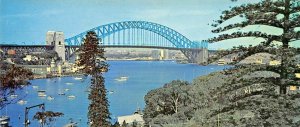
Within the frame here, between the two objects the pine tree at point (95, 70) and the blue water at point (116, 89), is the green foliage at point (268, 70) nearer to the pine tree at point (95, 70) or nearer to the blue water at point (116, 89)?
the pine tree at point (95, 70)

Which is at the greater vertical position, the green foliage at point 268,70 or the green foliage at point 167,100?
the green foliage at point 268,70

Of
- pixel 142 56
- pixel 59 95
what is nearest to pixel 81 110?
pixel 59 95

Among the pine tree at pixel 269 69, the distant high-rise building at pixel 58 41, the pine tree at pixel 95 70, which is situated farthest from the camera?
the distant high-rise building at pixel 58 41

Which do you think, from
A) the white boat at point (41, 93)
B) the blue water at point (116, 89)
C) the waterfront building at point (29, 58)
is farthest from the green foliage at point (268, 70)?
the white boat at point (41, 93)

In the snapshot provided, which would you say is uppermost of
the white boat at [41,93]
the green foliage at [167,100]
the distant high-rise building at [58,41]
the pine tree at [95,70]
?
the distant high-rise building at [58,41]

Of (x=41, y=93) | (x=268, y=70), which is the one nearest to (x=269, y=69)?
(x=268, y=70)

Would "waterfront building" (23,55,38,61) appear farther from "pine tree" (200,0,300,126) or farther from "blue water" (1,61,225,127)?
"pine tree" (200,0,300,126)

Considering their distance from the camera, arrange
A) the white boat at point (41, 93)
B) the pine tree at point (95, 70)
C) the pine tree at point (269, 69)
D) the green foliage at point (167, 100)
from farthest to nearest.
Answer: the white boat at point (41, 93) → the green foliage at point (167, 100) → the pine tree at point (95, 70) → the pine tree at point (269, 69)

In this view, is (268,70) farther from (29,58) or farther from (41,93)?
(41,93)
